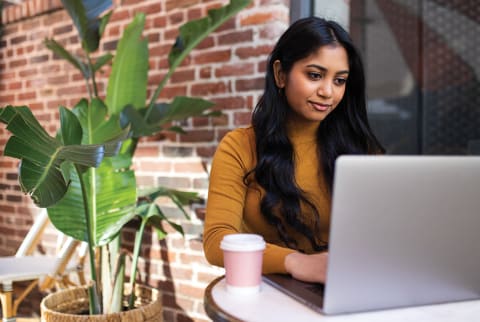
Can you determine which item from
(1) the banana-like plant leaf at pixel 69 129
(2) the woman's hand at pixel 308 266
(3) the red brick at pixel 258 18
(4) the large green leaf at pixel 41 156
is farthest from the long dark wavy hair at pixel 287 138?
(3) the red brick at pixel 258 18

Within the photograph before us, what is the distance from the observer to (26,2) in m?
3.42

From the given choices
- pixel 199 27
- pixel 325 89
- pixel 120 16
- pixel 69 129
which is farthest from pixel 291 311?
pixel 120 16

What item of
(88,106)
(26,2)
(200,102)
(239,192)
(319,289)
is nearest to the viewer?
(319,289)

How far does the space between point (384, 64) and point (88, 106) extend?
1.30 meters

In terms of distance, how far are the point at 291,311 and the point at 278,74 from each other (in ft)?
2.74

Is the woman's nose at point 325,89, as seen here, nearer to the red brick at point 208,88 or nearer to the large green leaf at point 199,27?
the large green leaf at point 199,27

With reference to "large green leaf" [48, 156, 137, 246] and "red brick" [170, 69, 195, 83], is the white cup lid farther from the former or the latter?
"red brick" [170, 69, 195, 83]

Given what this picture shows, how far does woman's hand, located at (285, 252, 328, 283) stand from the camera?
1060mm

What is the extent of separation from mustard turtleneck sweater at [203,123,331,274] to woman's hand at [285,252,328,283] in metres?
0.24

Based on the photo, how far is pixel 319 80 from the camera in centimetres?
145

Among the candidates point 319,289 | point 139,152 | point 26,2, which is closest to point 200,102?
point 139,152

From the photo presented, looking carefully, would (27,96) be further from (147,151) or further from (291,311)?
(291,311)

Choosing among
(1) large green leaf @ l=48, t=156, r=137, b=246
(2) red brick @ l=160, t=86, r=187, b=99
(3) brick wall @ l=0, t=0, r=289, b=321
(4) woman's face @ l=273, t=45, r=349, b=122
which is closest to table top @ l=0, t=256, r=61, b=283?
(3) brick wall @ l=0, t=0, r=289, b=321

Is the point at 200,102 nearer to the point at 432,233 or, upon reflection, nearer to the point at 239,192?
the point at 239,192
